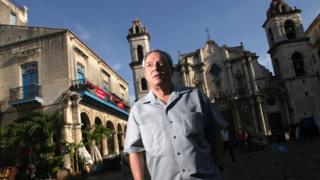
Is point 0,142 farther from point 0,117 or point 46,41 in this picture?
point 46,41

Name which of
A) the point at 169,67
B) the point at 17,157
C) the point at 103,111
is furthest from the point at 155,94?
the point at 103,111

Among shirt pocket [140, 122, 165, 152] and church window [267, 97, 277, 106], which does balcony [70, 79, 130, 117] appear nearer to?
church window [267, 97, 277, 106]

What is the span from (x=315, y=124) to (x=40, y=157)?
22.6 meters

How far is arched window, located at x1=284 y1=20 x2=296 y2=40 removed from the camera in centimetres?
3281

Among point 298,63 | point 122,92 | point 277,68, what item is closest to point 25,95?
point 122,92

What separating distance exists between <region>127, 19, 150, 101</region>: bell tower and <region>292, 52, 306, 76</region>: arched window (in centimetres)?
1520

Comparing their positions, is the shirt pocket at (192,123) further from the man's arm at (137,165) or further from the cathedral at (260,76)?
the cathedral at (260,76)

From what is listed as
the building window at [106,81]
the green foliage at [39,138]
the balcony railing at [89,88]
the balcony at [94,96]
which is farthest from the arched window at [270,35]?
the green foliage at [39,138]

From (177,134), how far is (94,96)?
61.3 feet

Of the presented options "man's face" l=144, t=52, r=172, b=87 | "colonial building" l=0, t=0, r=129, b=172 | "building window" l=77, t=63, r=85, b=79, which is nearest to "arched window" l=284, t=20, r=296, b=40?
"colonial building" l=0, t=0, r=129, b=172

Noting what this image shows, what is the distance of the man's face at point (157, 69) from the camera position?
2.29m

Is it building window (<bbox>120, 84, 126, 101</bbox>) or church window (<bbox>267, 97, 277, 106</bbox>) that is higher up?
building window (<bbox>120, 84, 126, 101</bbox>)

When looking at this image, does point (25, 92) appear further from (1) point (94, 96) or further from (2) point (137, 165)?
(2) point (137, 165)

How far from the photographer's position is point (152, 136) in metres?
2.14
